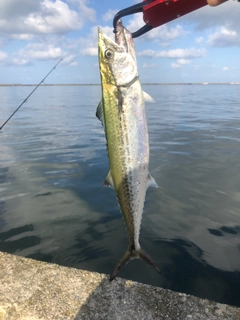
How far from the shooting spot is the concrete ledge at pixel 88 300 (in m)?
3.18

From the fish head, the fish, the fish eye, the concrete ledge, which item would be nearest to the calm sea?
the concrete ledge

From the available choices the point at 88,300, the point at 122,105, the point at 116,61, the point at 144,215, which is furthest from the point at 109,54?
the point at 144,215

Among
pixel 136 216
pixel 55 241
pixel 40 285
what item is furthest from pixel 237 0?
pixel 55 241

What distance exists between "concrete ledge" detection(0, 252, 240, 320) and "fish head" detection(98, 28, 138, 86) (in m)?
2.55

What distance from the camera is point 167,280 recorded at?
4738 mm

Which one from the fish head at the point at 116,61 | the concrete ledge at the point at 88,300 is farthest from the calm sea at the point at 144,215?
the fish head at the point at 116,61

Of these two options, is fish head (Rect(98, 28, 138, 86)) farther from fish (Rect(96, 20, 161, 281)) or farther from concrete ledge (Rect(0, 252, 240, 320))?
concrete ledge (Rect(0, 252, 240, 320))

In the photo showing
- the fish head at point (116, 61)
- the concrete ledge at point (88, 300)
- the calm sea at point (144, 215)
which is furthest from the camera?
the calm sea at point (144, 215)

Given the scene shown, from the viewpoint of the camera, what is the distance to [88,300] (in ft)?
11.2

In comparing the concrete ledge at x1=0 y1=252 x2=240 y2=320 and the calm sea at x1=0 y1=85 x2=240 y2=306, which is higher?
the concrete ledge at x1=0 y1=252 x2=240 y2=320

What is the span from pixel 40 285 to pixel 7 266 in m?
0.71

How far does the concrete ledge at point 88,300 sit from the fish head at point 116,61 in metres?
2.55

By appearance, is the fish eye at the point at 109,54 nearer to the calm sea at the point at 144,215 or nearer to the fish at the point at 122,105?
the fish at the point at 122,105

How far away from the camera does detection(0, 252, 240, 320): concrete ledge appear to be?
10.4 feet
